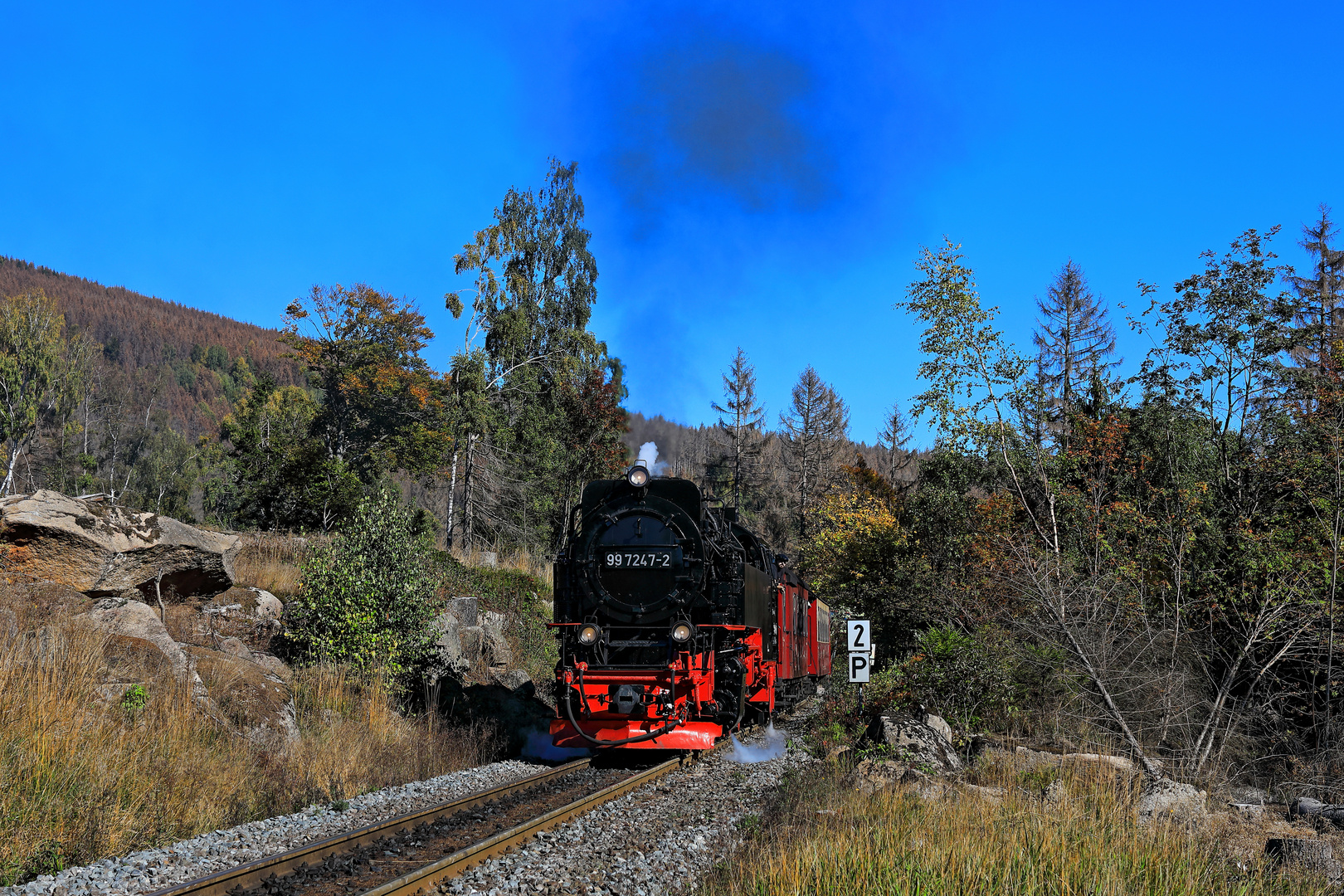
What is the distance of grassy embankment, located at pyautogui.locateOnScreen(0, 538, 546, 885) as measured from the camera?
5.87 meters

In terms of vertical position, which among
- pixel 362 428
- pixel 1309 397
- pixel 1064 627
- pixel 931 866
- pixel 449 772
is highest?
pixel 362 428

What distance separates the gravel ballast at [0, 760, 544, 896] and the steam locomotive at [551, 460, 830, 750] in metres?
1.91

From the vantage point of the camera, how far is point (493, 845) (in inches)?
249

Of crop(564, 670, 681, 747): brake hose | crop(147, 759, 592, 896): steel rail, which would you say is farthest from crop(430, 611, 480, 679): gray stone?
crop(147, 759, 592, 896): steel rail

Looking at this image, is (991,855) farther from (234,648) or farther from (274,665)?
(234,648)

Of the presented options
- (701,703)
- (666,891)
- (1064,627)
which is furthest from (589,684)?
(1064,627)

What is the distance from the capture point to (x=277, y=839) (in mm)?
6547

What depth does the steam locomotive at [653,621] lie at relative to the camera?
34.9 feet

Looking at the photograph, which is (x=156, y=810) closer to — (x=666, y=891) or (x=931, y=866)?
(x=666, y=891)

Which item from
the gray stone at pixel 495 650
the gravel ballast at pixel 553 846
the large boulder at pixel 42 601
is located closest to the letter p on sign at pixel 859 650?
the gravel ballast at pixel 553 846

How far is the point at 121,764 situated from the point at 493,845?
3169 mm

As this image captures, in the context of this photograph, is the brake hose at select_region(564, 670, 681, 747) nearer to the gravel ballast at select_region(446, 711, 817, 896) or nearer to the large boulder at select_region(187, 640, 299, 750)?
the gravel ballast at select_region(446, 711, 817, 896)

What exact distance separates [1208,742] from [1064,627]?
2.18m

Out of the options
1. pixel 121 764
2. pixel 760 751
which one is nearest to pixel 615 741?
pixel 760 751
